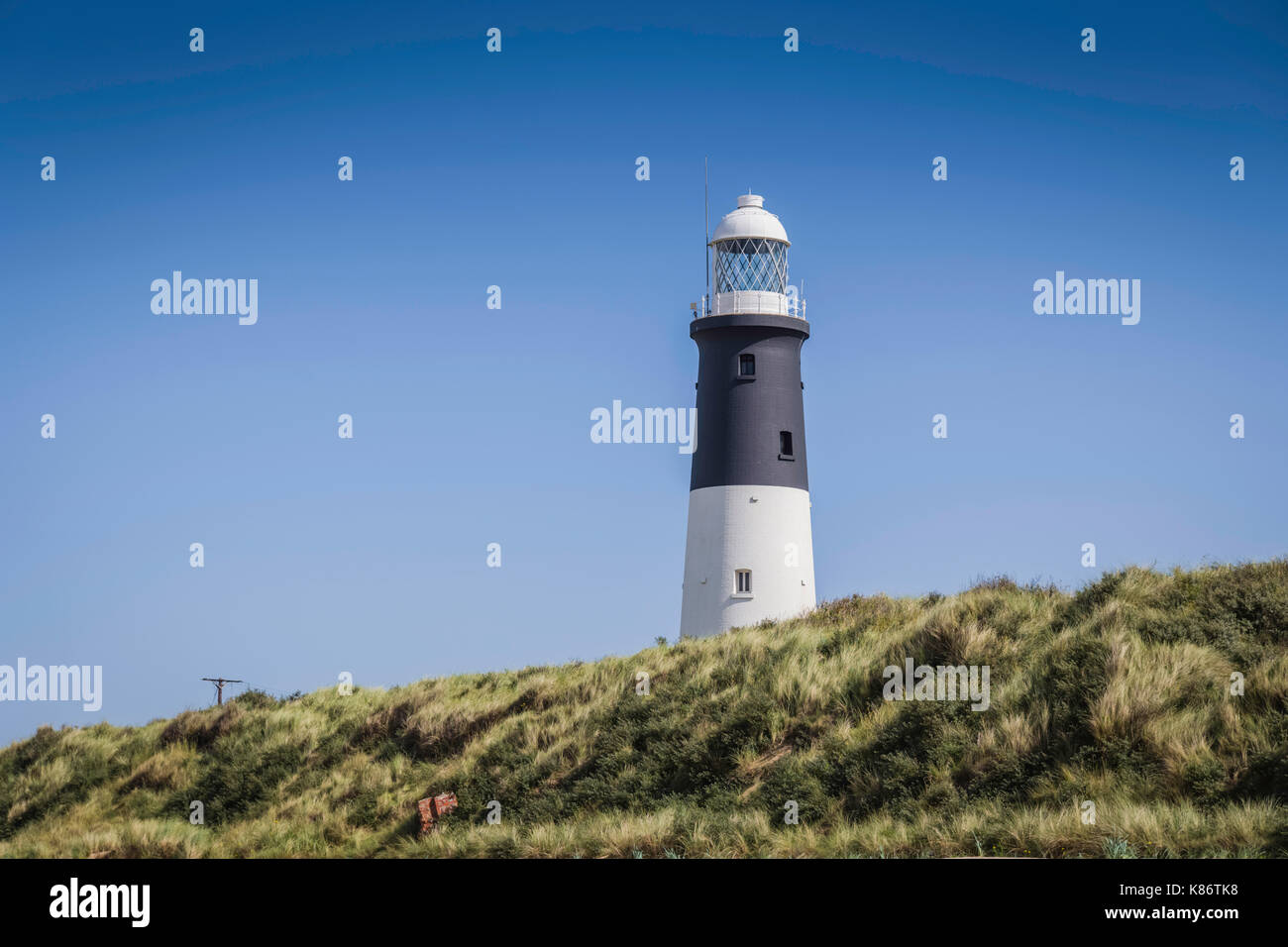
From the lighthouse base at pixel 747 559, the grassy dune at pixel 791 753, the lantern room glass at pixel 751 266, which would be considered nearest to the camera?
the grassy dune at pixel 791 753

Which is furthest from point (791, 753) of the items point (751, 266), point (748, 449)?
point (751, 266)

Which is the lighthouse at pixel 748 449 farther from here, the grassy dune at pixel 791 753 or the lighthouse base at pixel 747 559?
the grassy dune at pixel 791 753

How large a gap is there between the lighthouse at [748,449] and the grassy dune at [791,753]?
5.85 metres

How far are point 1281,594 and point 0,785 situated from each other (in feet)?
79.4

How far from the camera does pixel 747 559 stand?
2989 centimetres

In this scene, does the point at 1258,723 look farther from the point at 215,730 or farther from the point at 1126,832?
A: the point at 215,730

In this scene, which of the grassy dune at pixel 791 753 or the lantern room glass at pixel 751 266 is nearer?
the grassy dune at pixel 791 753

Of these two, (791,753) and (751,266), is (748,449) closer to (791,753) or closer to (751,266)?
(751,266)

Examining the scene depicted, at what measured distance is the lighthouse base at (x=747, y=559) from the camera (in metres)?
29.9

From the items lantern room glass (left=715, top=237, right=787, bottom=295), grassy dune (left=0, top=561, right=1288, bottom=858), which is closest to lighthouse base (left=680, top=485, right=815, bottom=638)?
lantern room glass (left=715, top=237, right=787, bottom=295)

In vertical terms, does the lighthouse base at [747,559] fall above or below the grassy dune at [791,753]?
above

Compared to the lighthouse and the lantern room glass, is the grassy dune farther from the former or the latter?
the lantern room glass

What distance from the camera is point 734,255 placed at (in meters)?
32.1

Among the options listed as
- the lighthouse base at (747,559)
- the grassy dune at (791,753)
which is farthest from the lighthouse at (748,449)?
the grassy dune at (791,753)
